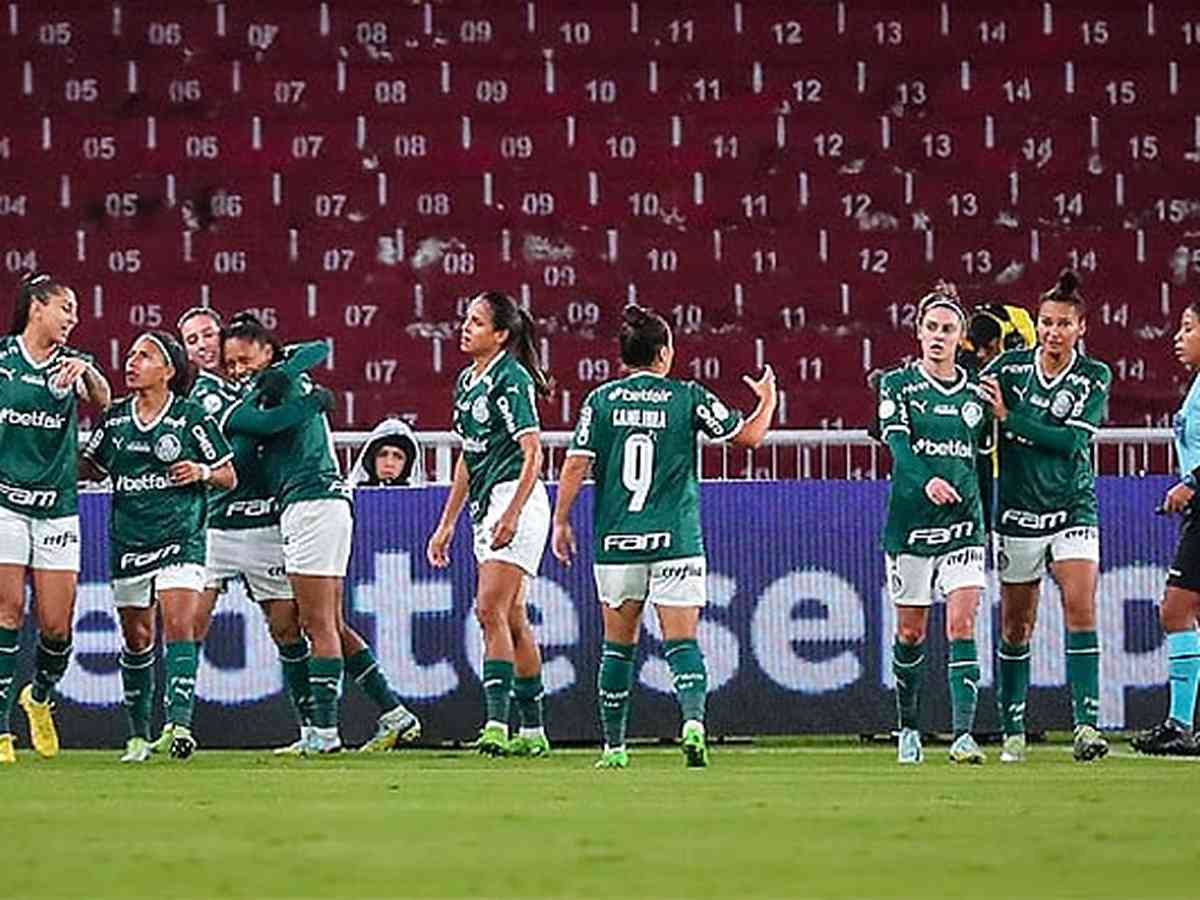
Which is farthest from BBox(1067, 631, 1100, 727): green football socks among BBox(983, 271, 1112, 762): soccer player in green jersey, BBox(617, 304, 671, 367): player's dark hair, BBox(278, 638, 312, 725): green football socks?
BBox(278, 638, 312, 725): green football socks

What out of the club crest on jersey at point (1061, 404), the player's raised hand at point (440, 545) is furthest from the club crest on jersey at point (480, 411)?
the club crest on jersey at point (1061, 404)

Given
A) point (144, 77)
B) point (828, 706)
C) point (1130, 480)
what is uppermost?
point (144, 77)

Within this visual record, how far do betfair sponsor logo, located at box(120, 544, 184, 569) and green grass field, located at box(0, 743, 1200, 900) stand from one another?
1.21 metres

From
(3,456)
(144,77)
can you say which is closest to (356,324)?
(144,77)

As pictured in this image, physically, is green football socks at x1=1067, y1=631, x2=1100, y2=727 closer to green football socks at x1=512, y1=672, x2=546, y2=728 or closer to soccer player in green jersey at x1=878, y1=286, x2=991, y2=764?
soccer player in green jersey at x1=878, y1=286, x2=991, y2=764

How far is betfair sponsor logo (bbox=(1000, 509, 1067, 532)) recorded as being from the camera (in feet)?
42.7

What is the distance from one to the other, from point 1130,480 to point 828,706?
1951 mm

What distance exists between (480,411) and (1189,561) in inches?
125

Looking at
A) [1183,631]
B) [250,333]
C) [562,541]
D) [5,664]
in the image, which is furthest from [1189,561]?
[5,664]

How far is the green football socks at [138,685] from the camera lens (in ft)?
44.1

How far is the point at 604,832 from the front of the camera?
858 cm

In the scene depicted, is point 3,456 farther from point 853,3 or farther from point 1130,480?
point 853,3

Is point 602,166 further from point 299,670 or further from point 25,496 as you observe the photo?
point 25,496

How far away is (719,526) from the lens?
51.1ft
